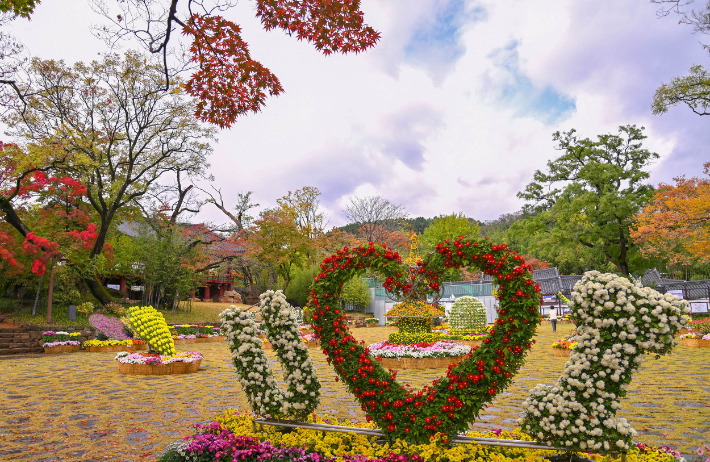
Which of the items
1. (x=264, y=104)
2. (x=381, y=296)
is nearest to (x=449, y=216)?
(x=381, y=296)

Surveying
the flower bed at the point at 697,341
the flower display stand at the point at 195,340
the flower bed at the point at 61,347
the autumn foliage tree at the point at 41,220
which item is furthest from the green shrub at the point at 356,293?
the flower bed at the point at 697,341

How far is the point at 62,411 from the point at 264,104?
17.9 feet

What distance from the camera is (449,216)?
41406 mm

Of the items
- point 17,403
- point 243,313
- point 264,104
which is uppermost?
point 264,104

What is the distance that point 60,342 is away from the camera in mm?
13953

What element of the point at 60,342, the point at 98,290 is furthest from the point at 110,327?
the point at 98,290

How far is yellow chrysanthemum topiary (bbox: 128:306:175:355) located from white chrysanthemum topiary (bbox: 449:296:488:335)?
31.8 feet

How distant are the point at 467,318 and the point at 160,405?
1133 centimetres

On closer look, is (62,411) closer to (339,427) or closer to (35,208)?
(339,427)

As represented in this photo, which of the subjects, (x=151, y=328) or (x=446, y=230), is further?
(x=446, y=230)

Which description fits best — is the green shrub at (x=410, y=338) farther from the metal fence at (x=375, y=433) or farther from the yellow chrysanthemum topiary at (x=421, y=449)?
the metal fence at (x=375, y=433)

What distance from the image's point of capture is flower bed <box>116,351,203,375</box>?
31.3 ft

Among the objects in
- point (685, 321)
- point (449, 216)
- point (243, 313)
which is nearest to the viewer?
point (685, 321)

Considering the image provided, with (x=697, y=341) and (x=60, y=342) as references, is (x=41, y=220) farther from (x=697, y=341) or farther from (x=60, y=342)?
(x=697, y=341)
